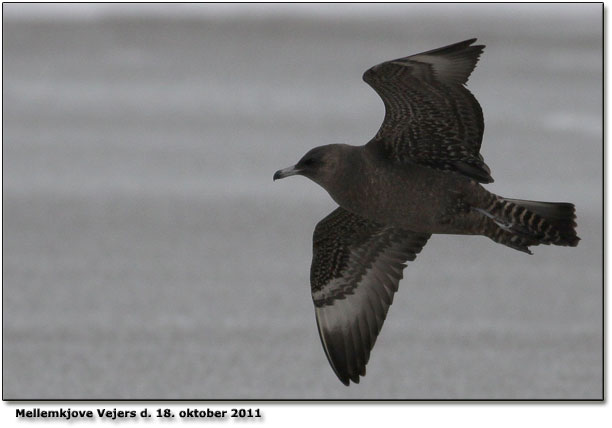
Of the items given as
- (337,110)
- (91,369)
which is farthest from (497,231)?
(337,110)

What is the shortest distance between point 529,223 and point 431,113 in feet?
1.70

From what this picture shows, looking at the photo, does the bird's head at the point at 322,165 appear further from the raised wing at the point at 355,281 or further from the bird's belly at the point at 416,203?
the raised wing at the point at 355,281

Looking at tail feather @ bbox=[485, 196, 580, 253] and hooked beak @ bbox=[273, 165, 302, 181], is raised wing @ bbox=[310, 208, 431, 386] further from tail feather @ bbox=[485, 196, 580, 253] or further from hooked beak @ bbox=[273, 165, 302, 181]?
tail feather @ bbox=[485, 196, 580, 253]

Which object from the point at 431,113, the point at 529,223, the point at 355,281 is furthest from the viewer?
the point at 355,281

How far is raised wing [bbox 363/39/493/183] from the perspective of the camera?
411 centimetres

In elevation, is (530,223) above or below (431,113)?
below

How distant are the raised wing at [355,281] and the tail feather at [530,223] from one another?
62cm

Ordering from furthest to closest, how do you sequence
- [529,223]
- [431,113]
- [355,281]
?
[355,281]
[431,113]
[529,223]

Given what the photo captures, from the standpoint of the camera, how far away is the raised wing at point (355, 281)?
4.74 m

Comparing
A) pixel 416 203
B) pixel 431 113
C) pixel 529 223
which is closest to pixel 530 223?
pixel 529 223

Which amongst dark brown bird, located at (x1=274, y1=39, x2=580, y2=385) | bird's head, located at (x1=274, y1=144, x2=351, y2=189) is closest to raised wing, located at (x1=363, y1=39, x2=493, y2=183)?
dark brown bird, located at (x1=274, y1=39, x2=580, y2=385)

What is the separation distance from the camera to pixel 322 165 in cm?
420

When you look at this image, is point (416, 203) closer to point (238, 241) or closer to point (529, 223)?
point (529, 223)

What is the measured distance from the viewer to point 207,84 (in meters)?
11.9
